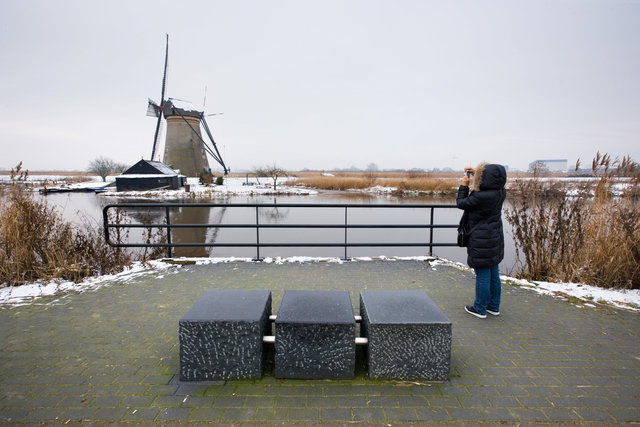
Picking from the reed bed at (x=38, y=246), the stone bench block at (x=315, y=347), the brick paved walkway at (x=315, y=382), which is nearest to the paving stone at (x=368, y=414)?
the brick paved walkway at (x=315, y=382)

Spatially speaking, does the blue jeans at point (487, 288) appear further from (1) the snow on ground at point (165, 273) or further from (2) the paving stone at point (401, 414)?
(2) the paving stone at point (401, 414)

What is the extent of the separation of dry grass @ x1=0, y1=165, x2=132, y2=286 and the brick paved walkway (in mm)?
1118

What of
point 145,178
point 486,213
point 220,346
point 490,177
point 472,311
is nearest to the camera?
point 220,346

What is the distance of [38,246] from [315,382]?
17.9 feet

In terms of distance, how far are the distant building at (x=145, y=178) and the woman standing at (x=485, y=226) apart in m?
36.2

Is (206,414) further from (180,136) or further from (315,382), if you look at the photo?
(180,136)

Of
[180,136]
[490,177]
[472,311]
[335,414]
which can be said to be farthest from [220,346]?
[180,136]

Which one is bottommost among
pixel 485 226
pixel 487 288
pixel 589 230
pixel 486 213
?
pixel 487 288

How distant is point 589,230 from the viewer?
559 centimetres

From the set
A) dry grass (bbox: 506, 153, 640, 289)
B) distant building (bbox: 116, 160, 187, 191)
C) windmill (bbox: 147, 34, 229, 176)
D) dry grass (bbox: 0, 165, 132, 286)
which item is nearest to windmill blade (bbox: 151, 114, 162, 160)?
windmill (bbox: 147, 34, 229, 176)

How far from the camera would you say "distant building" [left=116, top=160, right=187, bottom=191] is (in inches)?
1377

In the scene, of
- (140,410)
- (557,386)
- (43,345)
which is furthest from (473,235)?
(43,345)

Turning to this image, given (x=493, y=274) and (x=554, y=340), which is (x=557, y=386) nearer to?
(x=554, y=340)

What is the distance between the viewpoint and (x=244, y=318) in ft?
8.93
